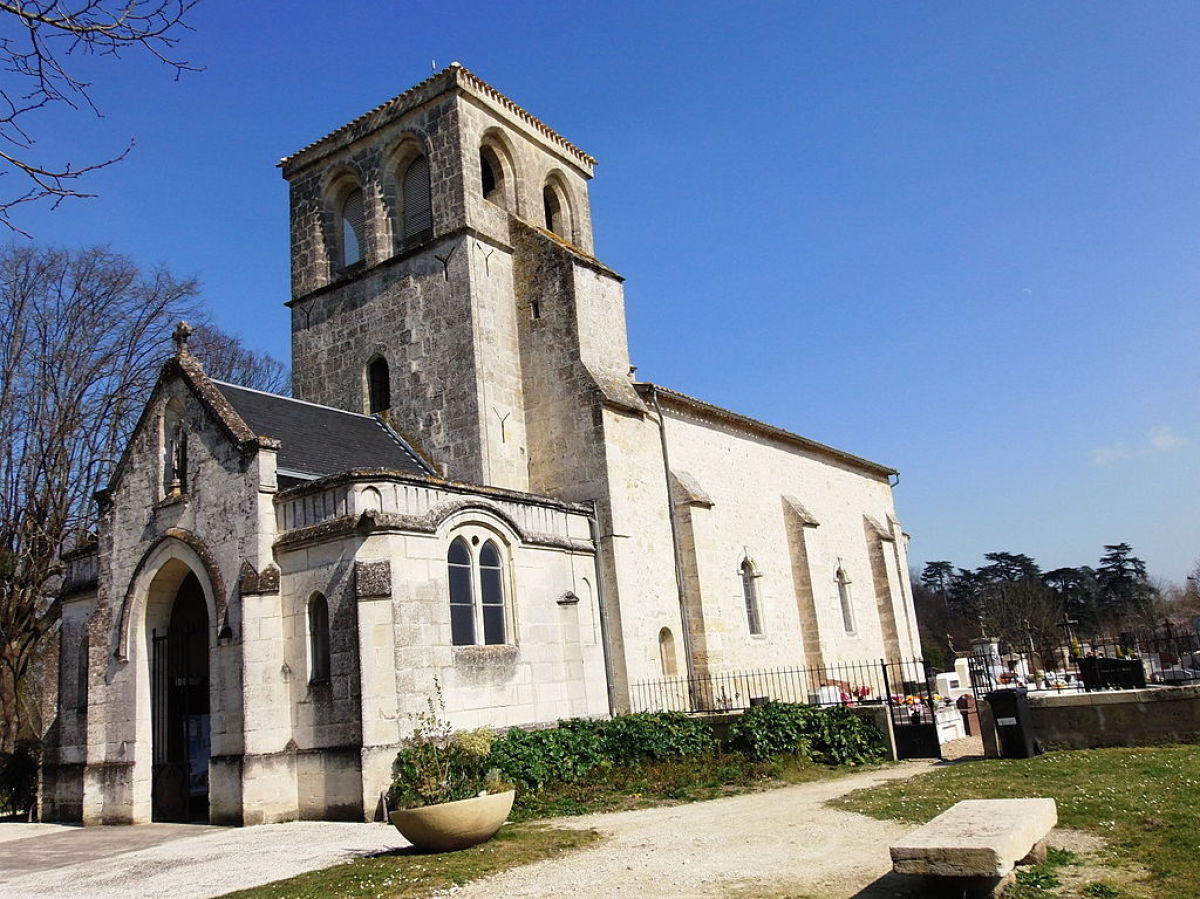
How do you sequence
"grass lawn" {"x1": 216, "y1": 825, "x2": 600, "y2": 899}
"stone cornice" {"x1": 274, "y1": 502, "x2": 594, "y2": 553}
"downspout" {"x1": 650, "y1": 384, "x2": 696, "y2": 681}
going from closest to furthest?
1. "grass lawn" {"x1": 216, "y1": 825, "x2": 600, "y2": 899}
2. "stone cornice" {"x1": 274, "y1": 502, "x2": 594, "y2": 553}
3. "downspout" {"x1": 650, "y1": 384, "x2": 696, "y2": 681}

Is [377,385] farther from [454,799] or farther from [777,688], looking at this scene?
[454,799]

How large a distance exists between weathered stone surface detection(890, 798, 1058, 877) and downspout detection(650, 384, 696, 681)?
1242 centimetres

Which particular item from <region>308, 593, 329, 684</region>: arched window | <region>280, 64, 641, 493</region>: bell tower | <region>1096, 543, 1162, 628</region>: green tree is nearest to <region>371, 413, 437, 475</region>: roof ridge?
<region>280, 64, 641, 493</region>: bell tower

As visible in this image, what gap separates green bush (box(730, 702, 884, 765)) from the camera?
49.0ft

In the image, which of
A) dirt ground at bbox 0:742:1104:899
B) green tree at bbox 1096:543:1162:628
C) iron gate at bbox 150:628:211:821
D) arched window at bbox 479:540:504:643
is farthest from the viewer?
green tree at bbox 1096:543:1162:628

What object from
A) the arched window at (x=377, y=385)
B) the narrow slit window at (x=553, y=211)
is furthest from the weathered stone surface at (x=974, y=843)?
the narrow slit window at (x=553, y=211)

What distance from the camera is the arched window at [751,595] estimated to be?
2306 cm

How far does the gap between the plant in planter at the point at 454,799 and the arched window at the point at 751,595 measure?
514 inches

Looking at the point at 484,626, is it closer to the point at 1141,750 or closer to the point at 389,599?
the point at 389,599

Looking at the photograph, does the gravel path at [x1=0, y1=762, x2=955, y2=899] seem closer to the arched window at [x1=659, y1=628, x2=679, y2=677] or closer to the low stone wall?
the low stone wall

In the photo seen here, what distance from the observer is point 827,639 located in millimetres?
25562

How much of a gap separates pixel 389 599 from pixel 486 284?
30.6ft

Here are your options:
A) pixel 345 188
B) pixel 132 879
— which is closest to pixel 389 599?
pixel 132 879

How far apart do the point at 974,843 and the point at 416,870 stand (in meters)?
5.23
